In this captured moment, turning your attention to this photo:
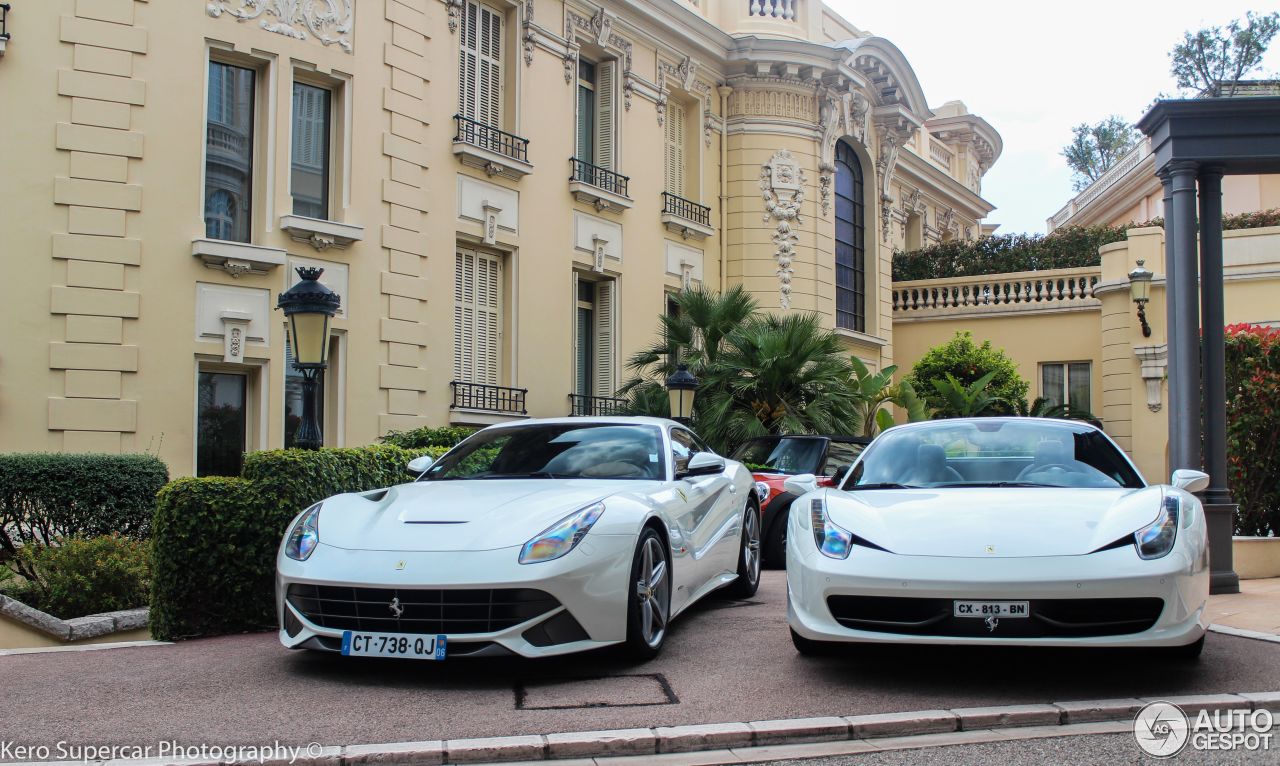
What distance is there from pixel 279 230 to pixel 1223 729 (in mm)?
12064

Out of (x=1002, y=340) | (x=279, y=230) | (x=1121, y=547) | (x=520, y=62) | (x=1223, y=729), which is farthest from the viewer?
(x=1002, y=340)

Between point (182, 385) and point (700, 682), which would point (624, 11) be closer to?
point (182, 385)

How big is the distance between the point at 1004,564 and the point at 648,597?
190 cm

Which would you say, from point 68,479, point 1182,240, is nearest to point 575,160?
point 68,479

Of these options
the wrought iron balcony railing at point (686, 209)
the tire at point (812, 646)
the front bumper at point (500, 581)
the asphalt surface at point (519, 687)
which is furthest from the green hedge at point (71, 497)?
the wrought iron balcony railing at point (686, 209)

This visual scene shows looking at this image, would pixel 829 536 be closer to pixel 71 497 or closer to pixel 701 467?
pixel 701 467

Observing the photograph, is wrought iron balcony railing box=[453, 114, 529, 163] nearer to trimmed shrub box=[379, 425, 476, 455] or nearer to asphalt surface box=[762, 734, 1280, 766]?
trimmed shrub box=[379, 425, 476, 455]

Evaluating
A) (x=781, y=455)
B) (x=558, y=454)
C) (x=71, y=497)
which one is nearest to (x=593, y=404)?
(x=781, y=455)

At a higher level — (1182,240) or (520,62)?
(520,62)

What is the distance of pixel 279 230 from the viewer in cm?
1406

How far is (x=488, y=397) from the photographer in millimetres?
17094

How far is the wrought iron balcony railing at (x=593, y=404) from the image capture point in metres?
18.7

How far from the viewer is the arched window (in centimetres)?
2612

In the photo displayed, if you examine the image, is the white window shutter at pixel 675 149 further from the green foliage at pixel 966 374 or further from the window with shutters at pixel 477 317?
the green foliage at pixel 966 374
